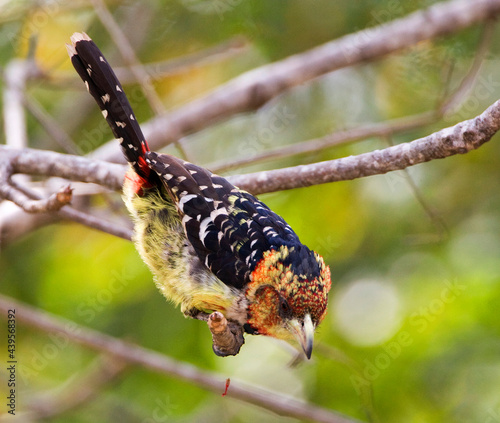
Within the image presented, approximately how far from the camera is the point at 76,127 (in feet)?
20.1

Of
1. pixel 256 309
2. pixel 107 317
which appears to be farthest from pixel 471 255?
pixel 107 317

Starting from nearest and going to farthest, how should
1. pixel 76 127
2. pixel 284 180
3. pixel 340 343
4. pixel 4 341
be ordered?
pixel 284 180
pixel 340 343
pixel 4 341
pixel 76 127

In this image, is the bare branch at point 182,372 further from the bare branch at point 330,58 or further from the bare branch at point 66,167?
the bare branch at point 330,58

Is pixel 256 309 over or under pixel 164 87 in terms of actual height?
over

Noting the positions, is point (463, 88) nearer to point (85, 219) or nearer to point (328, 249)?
point (328, 249)

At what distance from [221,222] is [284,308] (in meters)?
0.50

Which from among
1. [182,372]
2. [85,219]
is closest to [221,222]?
[85,219]

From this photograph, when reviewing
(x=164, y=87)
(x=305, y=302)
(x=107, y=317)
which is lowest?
(x=107, y=317)

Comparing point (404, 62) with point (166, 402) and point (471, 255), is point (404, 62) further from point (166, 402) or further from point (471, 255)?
point (166, 402)

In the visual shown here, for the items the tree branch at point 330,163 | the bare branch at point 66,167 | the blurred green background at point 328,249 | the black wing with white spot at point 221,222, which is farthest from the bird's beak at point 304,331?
the bare branch at point 66,167

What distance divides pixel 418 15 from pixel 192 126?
6.54ft

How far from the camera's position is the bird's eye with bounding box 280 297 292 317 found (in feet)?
9.29

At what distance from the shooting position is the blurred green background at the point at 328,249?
13.2 ft

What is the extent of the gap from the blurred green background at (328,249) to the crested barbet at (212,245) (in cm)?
101
